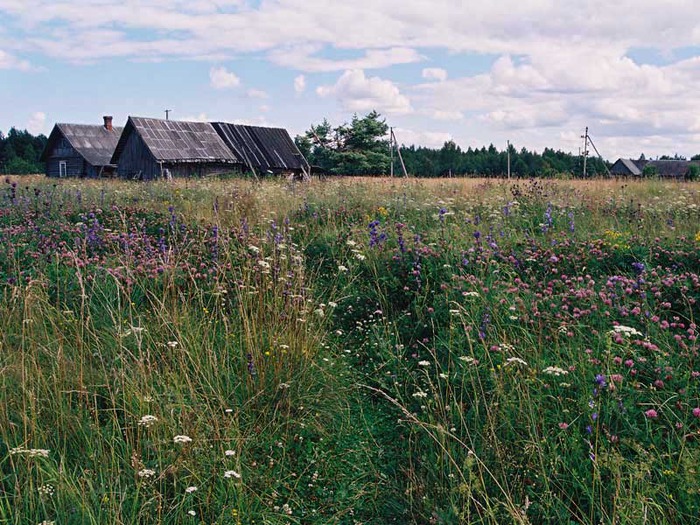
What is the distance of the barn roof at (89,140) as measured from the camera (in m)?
38.2

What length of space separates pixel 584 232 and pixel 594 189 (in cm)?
506

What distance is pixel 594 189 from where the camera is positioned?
11438 mm

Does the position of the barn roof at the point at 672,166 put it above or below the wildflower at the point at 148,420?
above

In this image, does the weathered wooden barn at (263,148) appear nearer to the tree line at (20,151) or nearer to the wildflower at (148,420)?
the wildflower at (148,420)

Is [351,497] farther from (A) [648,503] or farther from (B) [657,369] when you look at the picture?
(B) [657,369]

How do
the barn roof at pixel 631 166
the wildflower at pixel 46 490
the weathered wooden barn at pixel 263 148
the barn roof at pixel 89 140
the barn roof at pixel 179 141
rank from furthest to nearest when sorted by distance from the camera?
1. the barn roof at pixel 631 166
2. the barn roof at pixel 89 140
3. the weathered wooden barn at pixel 263 148
4. the barn roof at pixel 179 141
5. the wildflower at pixel 46 490

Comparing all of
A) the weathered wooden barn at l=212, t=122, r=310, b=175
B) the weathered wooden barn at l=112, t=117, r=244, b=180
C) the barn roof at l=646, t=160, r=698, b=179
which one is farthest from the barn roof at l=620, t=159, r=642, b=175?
the weathered wooden barn at l=112, t=117, r=244, b=180

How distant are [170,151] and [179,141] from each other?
1084 millimetres

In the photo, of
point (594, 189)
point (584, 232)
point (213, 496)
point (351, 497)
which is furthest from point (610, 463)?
point (594, 189)

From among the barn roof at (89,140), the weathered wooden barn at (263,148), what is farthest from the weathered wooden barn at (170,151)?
the barn roof at (89,140)

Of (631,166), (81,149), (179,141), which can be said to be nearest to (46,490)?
(179,141)

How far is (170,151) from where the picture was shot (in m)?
27.4

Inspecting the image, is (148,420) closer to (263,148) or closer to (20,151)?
(263,148)

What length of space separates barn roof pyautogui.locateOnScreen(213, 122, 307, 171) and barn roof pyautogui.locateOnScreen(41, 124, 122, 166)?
11.2 m
